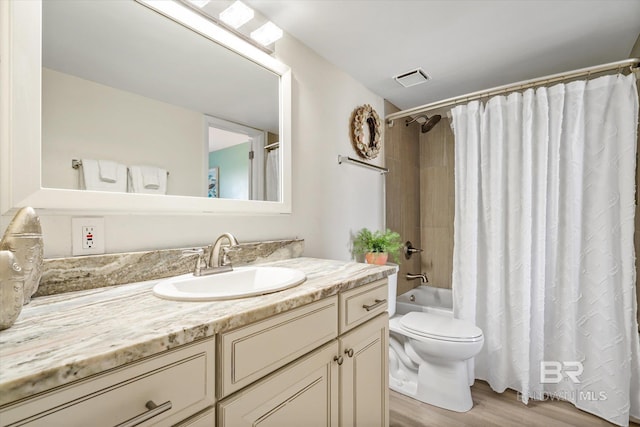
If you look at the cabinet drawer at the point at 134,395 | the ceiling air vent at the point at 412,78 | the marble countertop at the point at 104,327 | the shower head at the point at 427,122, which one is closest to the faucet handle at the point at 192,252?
the marble countertop at the point at 104,327

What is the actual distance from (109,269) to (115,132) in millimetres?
454

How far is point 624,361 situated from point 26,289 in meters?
2.55

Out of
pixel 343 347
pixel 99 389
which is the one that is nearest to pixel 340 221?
pixel 343 347

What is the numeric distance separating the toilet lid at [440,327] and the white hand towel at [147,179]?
1.60m

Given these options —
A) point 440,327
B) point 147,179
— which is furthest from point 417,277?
point 147,179

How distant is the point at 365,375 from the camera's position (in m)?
1.18

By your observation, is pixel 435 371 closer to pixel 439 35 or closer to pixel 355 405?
pixel 355 405

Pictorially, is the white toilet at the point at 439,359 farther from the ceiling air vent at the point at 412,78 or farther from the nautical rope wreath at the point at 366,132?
the ceiling air vent at the point at 412,78

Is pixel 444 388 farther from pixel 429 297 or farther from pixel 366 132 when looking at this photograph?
pixel 366 132

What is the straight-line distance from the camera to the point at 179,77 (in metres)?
1.20

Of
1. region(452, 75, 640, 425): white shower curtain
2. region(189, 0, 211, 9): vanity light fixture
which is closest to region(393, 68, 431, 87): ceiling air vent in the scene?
region(452, 75, 640, 425): white shower curtain

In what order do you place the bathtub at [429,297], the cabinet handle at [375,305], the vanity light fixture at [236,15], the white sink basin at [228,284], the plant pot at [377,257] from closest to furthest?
1. the white sink basin at [228,284]
2. the cabinet handle at [375,305]
3. the vanity light fixture at [236,15]
4. the plant pot at [377,257]
5. the bathtub at [429,297]

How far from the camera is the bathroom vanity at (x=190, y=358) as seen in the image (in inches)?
18.2

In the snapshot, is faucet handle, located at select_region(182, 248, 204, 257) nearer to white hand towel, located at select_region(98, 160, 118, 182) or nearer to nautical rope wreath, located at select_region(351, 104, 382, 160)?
white hand towel, located at select_region(98, 160, 118, 182)
